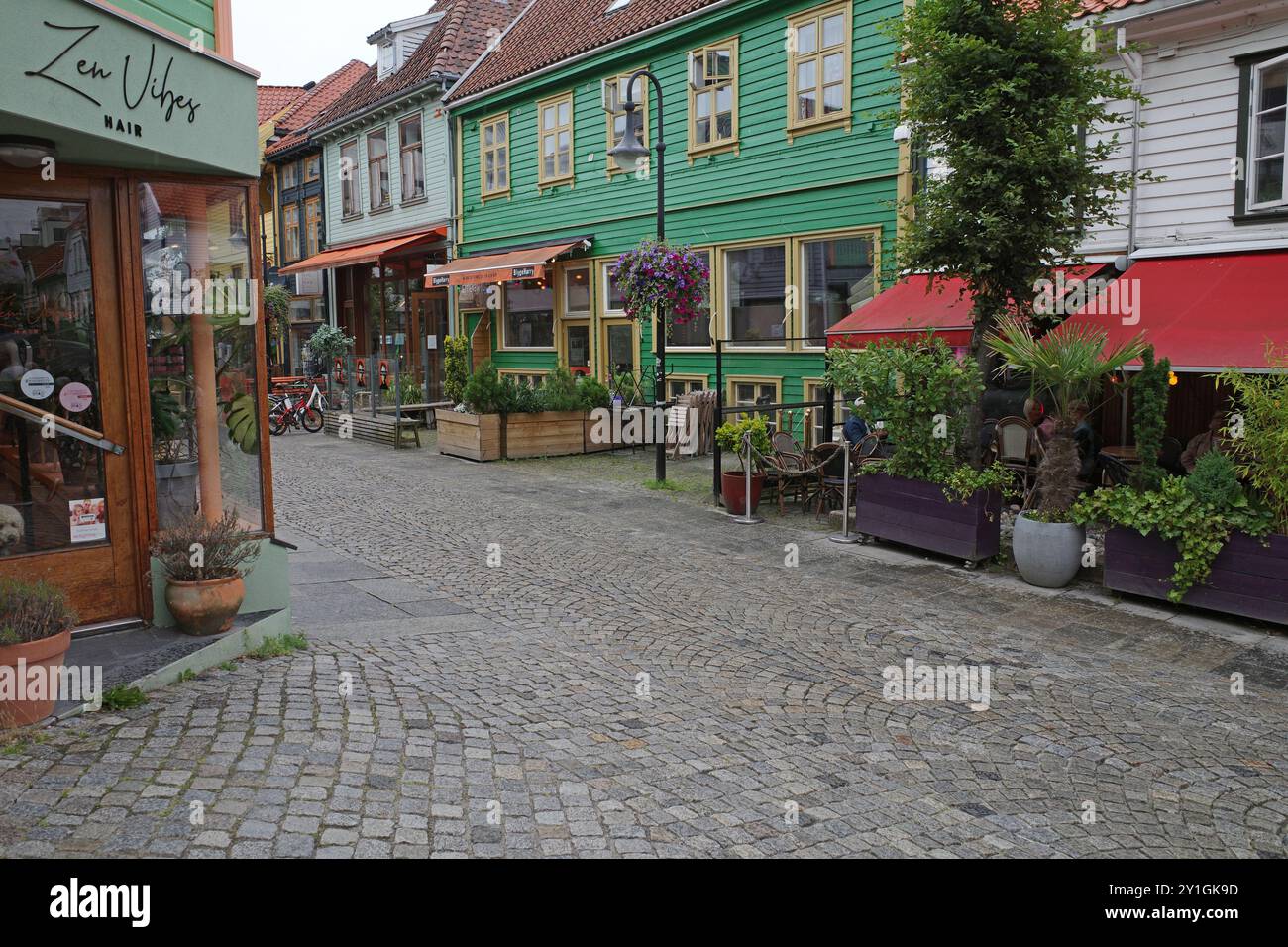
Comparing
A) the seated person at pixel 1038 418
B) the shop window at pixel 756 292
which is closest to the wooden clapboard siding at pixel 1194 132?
the seated person at pixel 1038 418

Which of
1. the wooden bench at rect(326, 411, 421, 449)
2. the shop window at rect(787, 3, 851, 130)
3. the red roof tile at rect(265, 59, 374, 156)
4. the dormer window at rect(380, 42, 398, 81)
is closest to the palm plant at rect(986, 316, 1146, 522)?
the shop window at rect(787, 3, 851, 130)

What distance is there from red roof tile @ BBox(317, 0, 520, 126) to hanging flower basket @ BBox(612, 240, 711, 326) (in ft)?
43.0

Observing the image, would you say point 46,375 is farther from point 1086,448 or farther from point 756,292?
point 756,292

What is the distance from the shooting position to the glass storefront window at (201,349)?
20.9 ft

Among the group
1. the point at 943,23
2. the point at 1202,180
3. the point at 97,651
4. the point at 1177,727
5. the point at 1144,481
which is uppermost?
the point at 943,23

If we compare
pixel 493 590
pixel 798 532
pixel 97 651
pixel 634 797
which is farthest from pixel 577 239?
pixel 634 797

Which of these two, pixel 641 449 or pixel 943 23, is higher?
pixel 943 23

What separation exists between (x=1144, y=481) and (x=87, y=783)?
7.35 m

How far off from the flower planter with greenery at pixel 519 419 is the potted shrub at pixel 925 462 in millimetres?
7781

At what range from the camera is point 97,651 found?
19.2 feet

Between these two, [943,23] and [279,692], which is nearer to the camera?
[279,692]

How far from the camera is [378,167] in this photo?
2834 centimetres

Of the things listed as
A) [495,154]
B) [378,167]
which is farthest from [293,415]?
[378,167]
